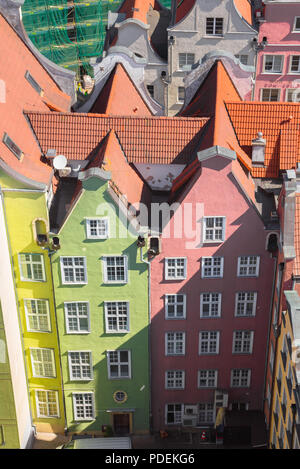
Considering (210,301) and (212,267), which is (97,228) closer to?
(212,267)

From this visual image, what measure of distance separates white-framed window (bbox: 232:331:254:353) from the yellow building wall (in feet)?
47.2

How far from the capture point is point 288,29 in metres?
72.8

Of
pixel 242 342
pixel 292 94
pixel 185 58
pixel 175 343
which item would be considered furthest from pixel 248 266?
pixel 292 94

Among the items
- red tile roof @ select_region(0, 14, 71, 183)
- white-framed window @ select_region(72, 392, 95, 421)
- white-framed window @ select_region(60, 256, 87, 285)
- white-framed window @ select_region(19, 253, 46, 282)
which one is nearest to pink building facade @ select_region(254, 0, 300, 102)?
red tile roof @ select_region(0, 14, 71, 183)

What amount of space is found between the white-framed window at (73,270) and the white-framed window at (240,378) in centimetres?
1536

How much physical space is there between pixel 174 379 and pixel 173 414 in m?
3.91

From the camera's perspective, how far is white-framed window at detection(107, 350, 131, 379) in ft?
169

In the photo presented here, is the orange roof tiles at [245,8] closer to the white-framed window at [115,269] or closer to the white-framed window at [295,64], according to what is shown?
the white-framed window at [295,64]

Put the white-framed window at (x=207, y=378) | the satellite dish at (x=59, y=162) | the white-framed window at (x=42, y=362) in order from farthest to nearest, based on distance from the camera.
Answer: the white-framed window at (x=207, y=378) < the white-framed window at (x=42, y=362) < the satellite dish at (x=59, y=162)

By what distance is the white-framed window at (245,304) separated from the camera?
4997 cm

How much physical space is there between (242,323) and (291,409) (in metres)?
10.7

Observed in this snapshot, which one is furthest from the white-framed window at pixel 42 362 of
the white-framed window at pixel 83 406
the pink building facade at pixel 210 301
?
the pink building facade at pixel 210 301

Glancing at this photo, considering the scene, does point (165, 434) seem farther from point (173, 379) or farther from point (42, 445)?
point (42, 445)

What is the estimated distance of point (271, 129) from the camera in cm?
5294
